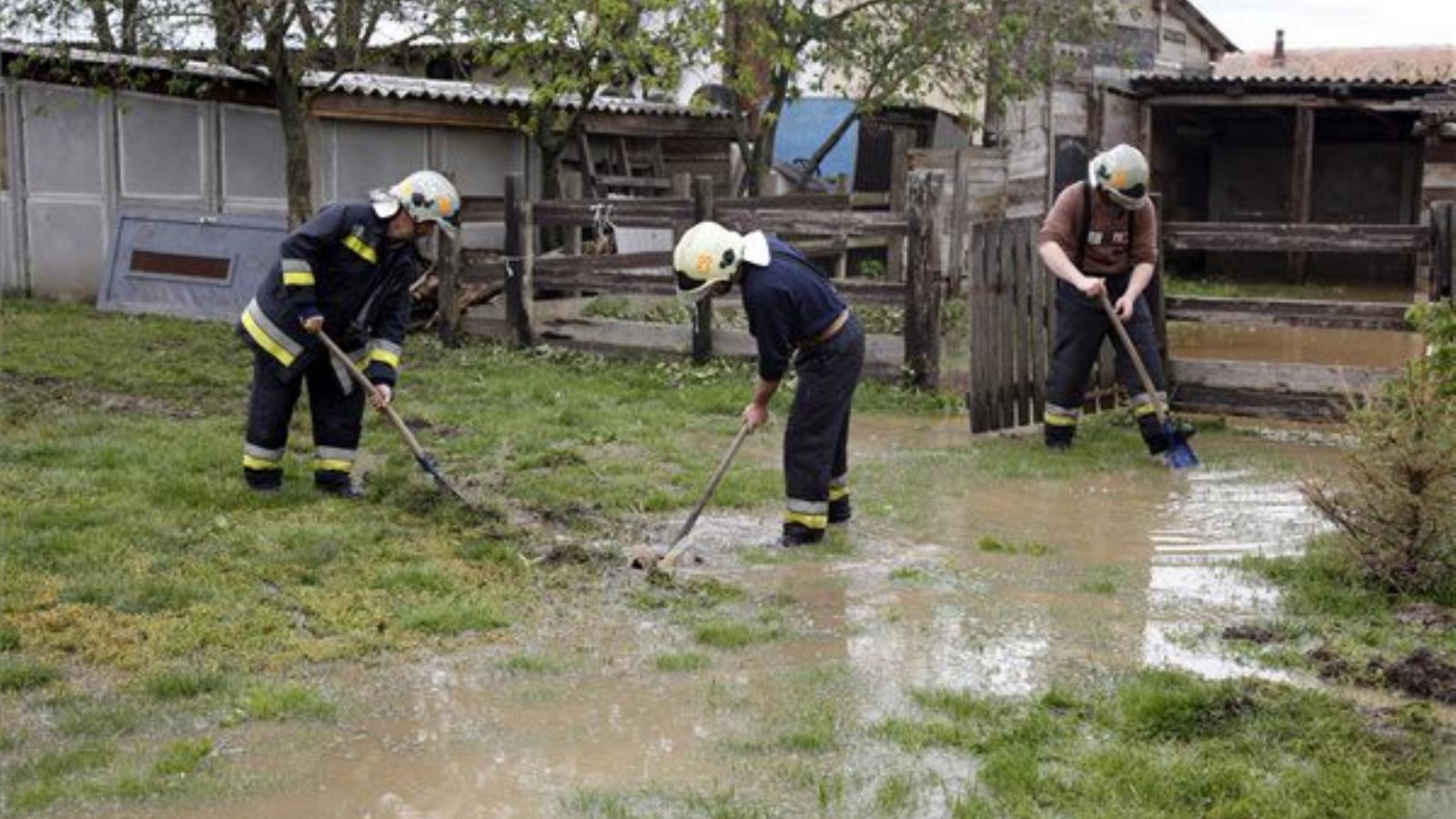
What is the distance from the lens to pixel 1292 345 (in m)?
16.3

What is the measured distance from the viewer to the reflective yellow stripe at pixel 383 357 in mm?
8594

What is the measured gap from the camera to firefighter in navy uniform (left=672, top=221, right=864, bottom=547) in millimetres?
7324

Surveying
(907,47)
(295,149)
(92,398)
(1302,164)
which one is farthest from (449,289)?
(1302,164)

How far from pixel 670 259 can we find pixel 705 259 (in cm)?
710

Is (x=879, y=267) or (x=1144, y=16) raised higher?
(x=1144, y=16)

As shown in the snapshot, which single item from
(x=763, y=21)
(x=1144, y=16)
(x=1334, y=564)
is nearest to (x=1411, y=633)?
(x=1334, y=564)

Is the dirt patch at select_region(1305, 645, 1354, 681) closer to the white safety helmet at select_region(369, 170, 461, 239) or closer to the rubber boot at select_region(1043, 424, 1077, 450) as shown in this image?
the rubber boot at select_region(1043, 424, 1077, 450)

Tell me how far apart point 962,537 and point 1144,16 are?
23032 millimetres

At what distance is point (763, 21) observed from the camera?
57.7ft

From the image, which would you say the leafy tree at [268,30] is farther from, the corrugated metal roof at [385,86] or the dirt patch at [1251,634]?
the dirt patch at [1251,634]

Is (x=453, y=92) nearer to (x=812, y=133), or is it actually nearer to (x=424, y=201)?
(x=812, y=133)

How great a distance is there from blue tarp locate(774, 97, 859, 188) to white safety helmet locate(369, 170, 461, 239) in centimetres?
1834

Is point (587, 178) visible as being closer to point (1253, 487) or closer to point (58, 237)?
point (58, 237)

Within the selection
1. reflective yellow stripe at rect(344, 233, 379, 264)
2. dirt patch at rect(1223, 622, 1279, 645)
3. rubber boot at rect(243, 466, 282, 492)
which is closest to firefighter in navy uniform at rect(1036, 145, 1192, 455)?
dirt patch at rect(1223, 622, 1279, 645)
